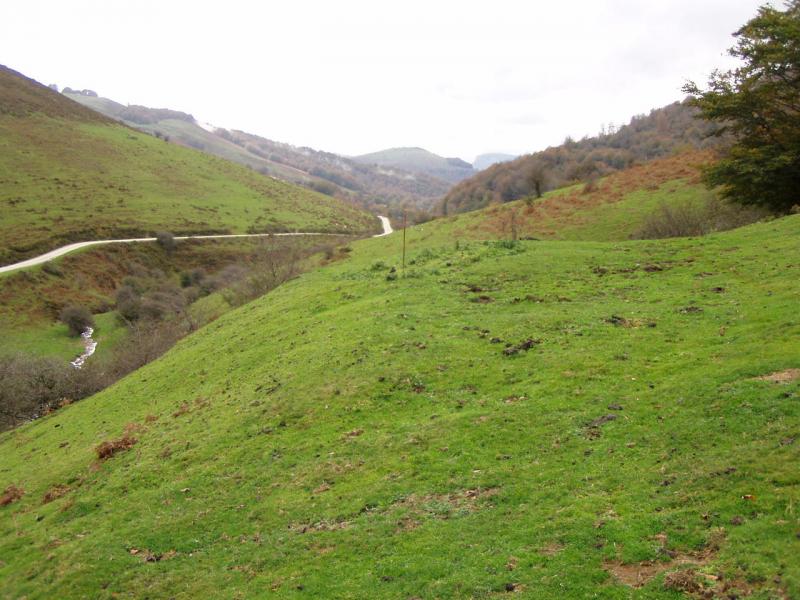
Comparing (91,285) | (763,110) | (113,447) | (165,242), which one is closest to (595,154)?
(165,242)

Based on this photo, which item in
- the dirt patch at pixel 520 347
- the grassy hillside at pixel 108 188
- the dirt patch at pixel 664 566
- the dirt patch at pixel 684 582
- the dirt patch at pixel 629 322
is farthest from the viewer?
the grassy hillside at pixel 108 188

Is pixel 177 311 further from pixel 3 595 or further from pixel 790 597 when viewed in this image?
pixel 790 597

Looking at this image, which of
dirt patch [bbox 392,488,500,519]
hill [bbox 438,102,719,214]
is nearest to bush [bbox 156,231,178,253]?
hill [bbox 438,102,719,214]

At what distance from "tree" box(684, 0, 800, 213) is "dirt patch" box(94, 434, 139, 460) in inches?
1284

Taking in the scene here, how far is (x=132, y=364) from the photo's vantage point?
36375 mm

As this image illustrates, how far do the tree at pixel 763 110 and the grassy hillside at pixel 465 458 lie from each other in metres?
7.34

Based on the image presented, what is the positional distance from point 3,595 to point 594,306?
1969cm

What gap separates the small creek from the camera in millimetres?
50344

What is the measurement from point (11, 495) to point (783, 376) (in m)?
22.3

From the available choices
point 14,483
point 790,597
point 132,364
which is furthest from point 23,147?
point 790,597

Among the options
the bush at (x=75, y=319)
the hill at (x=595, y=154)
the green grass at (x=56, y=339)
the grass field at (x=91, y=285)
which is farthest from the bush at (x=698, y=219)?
the bush at (x=75, y=319)

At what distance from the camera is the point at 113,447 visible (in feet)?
60.7

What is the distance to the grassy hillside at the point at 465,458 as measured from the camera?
912cm

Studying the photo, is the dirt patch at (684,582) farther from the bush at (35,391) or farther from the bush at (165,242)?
the bush at (165,242)
